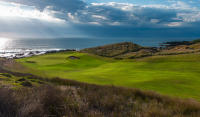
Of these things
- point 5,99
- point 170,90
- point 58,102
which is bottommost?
point 170,90

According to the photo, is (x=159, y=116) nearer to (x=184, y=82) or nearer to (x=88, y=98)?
(x=88, y=98)

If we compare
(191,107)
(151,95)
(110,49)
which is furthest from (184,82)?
(110,49)

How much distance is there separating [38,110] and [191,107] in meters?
4.91

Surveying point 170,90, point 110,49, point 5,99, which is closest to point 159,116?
point 5,99

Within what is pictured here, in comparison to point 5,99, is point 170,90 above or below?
below

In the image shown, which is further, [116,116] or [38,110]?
[116,116]

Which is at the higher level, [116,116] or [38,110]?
[38,110]

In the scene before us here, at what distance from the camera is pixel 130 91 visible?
24.6ft

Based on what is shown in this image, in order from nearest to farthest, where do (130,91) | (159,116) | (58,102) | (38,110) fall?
→ (38,110), (159,116), (58,102), (130,91)

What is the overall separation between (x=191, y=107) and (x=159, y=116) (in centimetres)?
198

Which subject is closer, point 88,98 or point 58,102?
point 58,102

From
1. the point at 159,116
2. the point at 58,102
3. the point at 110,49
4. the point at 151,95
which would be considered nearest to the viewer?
the point at 159,116

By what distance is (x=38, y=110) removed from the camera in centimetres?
386

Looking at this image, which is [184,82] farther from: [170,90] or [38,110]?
[38,110]
